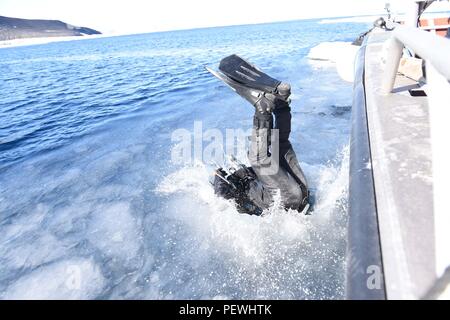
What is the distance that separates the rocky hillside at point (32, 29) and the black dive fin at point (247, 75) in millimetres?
191586

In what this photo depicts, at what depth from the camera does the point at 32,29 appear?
17250 centimetres

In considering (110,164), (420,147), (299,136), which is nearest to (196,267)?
(420,147)

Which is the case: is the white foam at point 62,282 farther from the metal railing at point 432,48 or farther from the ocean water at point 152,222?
the metal railing at point 432,48

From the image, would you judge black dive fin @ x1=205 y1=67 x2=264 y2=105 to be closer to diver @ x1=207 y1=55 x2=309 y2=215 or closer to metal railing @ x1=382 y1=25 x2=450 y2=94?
diver @ x1=207 y1=55 x2=309 y2=215

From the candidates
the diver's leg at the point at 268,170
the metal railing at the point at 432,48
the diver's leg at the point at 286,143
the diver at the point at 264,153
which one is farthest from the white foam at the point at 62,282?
the metal railing at the point at 432,48

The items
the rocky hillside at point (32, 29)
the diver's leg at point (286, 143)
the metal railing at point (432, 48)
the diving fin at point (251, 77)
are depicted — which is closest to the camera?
the metal railing at point (432, 48)

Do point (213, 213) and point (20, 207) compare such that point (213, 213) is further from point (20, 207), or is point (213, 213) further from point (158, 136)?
point (158, 136)

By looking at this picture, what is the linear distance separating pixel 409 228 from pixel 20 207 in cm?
607

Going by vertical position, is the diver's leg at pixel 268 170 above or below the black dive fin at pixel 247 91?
below

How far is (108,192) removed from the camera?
18.6 feet

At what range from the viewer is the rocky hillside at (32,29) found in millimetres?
158625

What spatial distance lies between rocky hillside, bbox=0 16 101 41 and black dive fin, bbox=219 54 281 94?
629 feet

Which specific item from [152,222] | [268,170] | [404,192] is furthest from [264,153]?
A: [152,222]

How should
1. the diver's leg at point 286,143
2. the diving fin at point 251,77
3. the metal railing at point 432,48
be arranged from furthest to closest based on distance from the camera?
the diver's leg at point 286,143 < the diving fin at point 251,77 < the metal railing at point 432,48
